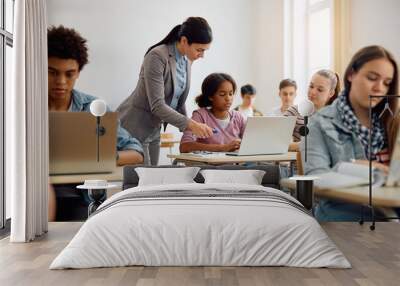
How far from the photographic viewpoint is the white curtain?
540cm

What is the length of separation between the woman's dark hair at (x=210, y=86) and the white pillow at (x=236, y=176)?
797 millimetres

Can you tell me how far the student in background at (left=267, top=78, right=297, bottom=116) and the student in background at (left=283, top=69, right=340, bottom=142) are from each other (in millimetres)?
56

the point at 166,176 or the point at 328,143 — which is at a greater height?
the point at 328,143

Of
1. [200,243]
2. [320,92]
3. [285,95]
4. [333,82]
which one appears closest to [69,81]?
[285,95]

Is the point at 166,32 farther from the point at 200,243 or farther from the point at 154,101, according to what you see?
the point at 200,243

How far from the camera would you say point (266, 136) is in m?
6.41

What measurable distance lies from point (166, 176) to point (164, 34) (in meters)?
1.59

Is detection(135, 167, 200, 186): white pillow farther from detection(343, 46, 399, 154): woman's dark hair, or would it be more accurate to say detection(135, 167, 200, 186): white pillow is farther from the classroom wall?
detection(343, 46, 399, 154): woman's dark hair

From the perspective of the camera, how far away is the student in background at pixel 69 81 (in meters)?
6.50

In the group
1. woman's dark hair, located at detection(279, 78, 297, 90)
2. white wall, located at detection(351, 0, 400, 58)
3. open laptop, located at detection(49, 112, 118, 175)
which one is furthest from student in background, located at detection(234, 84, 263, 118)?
open laptop, located at detection(49, 112, 118, 175)

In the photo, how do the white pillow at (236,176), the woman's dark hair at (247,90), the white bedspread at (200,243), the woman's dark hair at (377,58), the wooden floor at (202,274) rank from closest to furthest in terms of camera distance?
the wooden floor at (202,274)
the white bedspread at (200,243)
the white pillow at (236,176)
the woman's dark hair at (377,58)
the woman's dark hair at (247,90)

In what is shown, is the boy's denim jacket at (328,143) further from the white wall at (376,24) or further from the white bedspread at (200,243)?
the white bedspread at (200,243)

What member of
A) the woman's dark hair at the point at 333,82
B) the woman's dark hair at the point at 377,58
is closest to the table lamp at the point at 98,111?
the woman's dark hair at the point at 333,82

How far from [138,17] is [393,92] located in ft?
9.35
